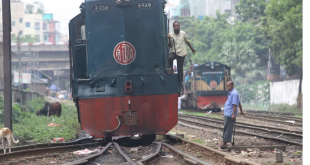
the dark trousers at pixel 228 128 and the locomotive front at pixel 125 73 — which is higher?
the locomotive front at pixel 125 73

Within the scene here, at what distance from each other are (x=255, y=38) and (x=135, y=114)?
39.2 metres

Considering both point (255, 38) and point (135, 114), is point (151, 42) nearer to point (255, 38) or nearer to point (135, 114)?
point (135, 114)

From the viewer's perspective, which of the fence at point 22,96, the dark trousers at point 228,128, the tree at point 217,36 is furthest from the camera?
the tree at point 217,36

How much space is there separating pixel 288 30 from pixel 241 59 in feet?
59.0

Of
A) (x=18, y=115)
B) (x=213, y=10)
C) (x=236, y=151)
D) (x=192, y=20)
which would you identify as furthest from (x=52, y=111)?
(x=213, y=10)

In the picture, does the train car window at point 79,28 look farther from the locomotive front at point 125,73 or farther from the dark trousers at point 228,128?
the dark trousers at point 228,128

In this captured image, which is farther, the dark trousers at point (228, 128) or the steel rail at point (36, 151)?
the dark trousers at point (228, 128)

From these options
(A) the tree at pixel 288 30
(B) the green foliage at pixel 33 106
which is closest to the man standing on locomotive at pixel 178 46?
(A) the tree at pixel 288 30

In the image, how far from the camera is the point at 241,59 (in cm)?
4375

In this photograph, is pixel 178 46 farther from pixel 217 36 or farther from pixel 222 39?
pixel 217 36

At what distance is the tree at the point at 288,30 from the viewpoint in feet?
81.1

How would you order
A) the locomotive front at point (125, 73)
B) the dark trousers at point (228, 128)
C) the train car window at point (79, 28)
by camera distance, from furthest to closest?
the train car window at point (79, 28) < the dark trousers at point (228, 128) < the locomotive front at point (125, 73)

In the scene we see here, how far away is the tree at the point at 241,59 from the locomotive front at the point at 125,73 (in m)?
35.1

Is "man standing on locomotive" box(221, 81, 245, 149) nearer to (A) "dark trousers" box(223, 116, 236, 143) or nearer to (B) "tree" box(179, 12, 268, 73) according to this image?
(A) "dark trousers" box(223, 116, 236, 143)
